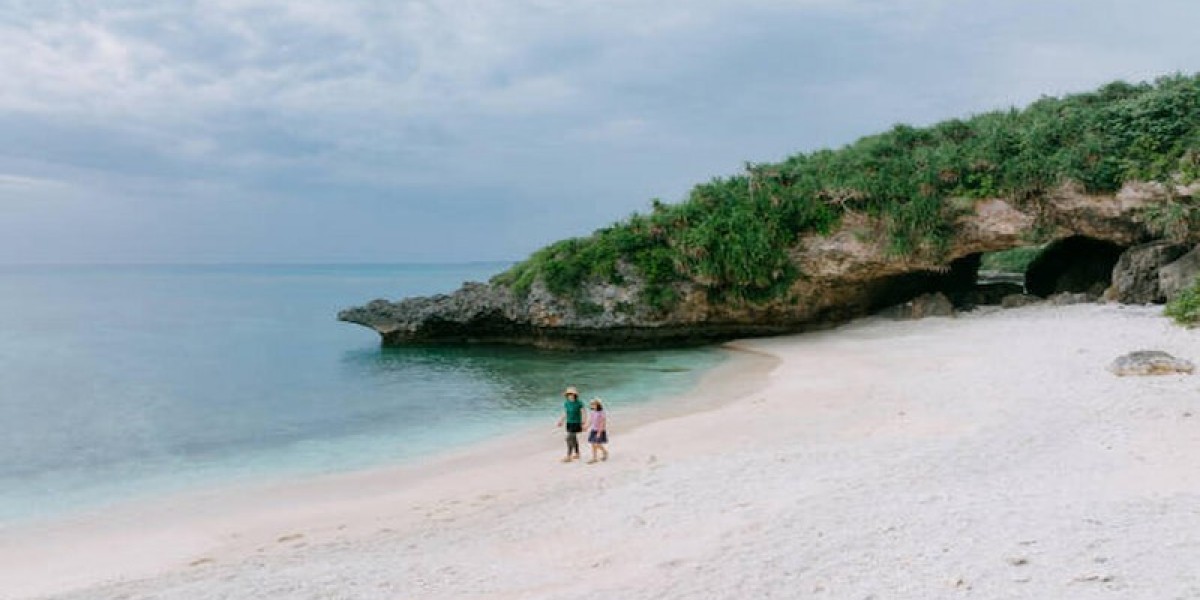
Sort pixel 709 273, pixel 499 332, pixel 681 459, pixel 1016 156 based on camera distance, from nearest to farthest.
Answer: pixel 681 459 → pixel 1016 156 → pixel 709 273 → pixel 499 332

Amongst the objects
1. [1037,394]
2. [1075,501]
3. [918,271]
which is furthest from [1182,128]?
[1075,501]

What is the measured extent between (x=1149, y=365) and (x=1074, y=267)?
53.2 feet

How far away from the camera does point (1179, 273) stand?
19.8 metres

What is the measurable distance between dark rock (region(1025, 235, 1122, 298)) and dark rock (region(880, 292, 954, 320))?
4.70 m

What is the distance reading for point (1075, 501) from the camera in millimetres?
7234

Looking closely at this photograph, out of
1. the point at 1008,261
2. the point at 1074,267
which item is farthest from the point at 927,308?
the point at 1008,261

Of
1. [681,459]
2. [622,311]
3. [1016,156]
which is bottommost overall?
[681,459]

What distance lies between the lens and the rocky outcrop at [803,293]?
2275cm

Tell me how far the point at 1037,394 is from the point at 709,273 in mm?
13174

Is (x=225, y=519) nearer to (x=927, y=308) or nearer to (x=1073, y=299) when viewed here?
(x=927, y=308)

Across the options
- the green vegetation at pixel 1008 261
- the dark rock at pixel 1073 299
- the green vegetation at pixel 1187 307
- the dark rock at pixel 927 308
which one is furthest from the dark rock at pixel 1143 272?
the green vegetation at pixel 1008 261

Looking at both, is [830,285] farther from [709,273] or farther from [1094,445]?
[1094,445]

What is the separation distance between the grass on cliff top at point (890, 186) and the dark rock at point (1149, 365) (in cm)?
1062


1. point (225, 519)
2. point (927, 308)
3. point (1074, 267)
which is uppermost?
point (1074, 267)
